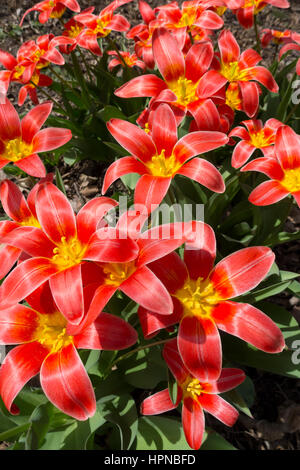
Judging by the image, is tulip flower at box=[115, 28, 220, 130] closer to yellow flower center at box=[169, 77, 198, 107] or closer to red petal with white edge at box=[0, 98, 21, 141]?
yellow flower center at box=[169, 77, 198, 107]

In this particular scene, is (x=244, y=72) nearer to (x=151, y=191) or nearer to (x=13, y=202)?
(x=151, y=191)

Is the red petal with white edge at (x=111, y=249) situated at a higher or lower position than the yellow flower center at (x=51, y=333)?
higher

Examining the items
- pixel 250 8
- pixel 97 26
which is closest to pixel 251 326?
pixel 250 8

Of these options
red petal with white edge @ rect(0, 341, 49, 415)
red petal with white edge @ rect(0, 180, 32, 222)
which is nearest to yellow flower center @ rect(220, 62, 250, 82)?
red petal with white edge @ rect(0, 180, 32, 222)

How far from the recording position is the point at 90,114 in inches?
96.3

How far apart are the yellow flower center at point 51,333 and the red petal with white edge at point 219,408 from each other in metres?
0.51

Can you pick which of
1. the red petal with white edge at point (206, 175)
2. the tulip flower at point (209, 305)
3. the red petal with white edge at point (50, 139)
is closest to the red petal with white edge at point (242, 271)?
the tulip flower at point (209, 305)

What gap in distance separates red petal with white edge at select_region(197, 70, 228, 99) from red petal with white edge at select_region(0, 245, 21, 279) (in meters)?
0.91

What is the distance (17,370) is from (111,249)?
45 cm

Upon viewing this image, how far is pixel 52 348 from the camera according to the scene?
48.1 inches

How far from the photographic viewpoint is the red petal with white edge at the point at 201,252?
3.74 ft

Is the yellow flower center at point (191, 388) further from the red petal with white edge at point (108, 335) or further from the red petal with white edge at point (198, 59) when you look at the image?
the red petal with white edge at point (198, 59)

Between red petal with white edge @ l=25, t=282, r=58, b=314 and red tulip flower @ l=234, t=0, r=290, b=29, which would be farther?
red tulip flower @ l=234, t=0, r=290, b=29

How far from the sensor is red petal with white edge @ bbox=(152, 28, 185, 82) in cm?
162
